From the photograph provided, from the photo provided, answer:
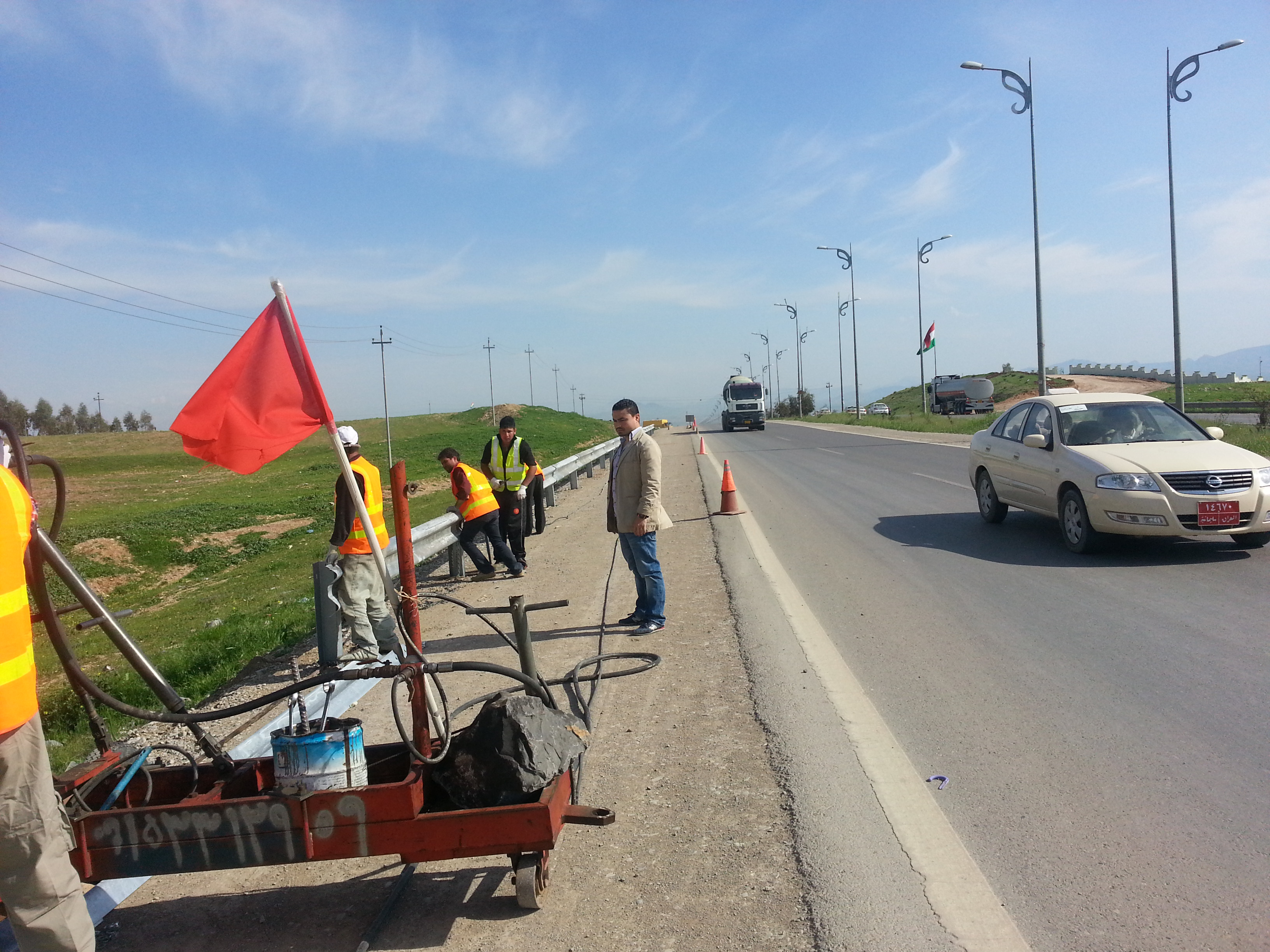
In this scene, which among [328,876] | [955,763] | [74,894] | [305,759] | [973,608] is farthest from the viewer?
[973,608]

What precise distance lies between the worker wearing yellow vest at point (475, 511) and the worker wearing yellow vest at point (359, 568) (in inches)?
97.9

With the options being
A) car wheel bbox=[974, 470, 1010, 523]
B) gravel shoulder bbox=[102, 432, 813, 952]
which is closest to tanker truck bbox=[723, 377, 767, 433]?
car wheel bbox=[974, 470, 1010, 523]

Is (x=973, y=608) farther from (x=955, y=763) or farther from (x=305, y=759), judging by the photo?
(x=305, y=759)

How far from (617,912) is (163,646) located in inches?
298

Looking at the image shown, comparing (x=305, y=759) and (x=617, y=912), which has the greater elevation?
(x=305, y=759)

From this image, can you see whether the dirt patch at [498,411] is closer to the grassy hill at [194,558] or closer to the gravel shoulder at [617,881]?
the grassy hill at [194,558]

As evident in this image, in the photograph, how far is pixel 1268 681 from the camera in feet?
18.1

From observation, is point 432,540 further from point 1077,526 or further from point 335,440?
point 1077,526

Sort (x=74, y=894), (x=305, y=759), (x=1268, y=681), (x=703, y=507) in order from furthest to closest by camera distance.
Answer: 1. (x=703, y=507)
2. (x=1268, y=681)
3. (x=305, y=759)
4. (x=74, y=894)

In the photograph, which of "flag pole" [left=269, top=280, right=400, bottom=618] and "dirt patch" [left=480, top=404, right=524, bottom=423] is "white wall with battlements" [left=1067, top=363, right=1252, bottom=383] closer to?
"dirt patch" [left=480, top=404, right=524, bottom=423]

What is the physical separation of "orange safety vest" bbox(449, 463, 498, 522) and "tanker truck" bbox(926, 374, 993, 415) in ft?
196

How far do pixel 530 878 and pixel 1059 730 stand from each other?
2974 millimetres

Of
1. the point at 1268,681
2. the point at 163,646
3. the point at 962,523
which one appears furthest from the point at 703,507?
the point at 1268,681

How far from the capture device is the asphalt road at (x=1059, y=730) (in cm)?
334
